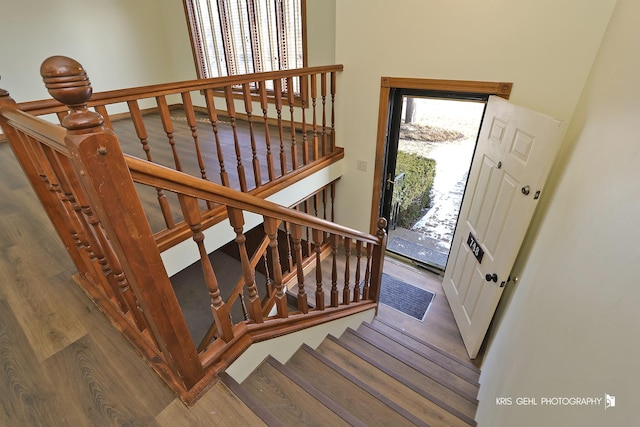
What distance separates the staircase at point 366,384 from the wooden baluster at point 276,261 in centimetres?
26

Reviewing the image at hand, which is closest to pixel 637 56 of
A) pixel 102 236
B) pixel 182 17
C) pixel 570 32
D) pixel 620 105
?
pixel 620 105

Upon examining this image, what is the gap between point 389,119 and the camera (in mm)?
3180

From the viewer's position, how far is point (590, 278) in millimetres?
1021

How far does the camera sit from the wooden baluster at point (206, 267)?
90cm

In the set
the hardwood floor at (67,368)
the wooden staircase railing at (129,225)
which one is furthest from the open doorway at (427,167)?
the hardwood floor at (67,368)

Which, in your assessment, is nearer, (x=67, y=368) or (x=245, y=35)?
(x=67, y=368)

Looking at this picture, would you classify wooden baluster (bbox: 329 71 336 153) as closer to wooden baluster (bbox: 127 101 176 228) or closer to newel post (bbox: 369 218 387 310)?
newel post (bbox: 369 218 387 310)

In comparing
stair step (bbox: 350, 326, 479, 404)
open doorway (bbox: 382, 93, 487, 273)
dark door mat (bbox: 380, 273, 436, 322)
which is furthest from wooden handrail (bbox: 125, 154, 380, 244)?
dark door mat (bbox: 380, 273, 436, 322)

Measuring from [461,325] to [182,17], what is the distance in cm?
580

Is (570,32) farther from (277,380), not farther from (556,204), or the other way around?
(277,380)

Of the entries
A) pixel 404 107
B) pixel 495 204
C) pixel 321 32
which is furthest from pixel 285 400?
pixel 321 32

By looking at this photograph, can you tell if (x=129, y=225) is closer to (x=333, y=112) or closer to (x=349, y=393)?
(x=349, y=393)

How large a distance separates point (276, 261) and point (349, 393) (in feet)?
3.20

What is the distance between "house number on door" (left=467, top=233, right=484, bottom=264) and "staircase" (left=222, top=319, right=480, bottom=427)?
0.97 m
